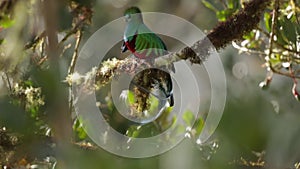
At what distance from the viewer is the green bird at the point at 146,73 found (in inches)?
55.6

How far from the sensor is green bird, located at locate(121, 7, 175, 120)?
4.63 ft

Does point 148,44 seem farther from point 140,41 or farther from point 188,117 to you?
point 188,117

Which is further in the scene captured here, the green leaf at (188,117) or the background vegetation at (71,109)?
the green leaf at (188,117)

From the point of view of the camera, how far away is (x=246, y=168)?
112 centimetres

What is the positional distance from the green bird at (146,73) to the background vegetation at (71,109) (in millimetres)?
86

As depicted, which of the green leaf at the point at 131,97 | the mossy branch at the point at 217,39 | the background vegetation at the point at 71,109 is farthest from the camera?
the green leaf at the point at 131,97

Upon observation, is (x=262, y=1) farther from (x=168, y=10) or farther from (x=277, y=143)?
(x=168, y=10)

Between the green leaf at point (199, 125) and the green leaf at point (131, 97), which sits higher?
the green leaf at point (131, 97)

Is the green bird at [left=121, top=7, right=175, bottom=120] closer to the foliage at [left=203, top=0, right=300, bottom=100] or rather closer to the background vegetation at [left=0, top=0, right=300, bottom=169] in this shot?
the background vegetation at [left=0, top=0, right=300, bottom=169]

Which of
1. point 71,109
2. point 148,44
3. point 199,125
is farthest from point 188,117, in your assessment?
point 71,109

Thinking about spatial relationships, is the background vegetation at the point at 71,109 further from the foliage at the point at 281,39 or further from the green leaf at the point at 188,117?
the green leaf at the point at 188,117

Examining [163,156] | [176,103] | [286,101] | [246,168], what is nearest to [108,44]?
[176,103]

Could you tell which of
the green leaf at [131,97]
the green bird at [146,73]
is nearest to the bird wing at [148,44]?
the green bird at [146,73]

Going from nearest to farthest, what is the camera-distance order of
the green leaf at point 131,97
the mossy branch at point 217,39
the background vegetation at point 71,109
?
the background vegetation at point 71,109 → the mossy branch at point 217,39 → the green leaf at point 131,97
